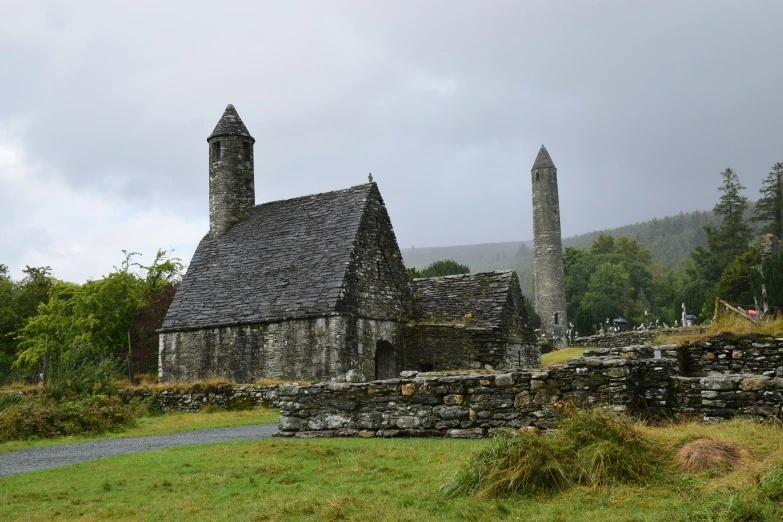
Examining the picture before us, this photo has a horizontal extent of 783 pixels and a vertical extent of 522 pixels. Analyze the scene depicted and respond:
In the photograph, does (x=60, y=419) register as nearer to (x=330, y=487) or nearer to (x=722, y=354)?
(x=330, y=487)

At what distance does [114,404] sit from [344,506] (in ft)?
43.0

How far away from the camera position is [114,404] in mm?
18531

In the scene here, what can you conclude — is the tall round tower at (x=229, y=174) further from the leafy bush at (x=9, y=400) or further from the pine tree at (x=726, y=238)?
the pine tree at (x=726, y=238)

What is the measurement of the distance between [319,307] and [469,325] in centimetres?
545

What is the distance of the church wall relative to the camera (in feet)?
74.9

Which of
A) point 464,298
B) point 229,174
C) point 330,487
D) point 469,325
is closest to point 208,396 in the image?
point 469,325

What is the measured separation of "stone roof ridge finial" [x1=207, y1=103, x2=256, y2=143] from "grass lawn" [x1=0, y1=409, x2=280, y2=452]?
14.6m

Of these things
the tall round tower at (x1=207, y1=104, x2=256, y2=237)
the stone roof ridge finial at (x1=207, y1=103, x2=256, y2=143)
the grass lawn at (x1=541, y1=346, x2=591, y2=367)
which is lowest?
the grass lawn at (x1=541, y1=346, x2=591, y2=367)

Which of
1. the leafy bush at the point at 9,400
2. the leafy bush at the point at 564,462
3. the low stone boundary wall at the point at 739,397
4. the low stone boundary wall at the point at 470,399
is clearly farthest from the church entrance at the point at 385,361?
the leafy bush at the point at 564,462

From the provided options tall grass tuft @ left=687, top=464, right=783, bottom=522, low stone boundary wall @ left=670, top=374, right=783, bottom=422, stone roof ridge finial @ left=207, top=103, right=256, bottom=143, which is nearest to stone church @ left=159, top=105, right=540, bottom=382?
stone roof ridge finial @ left=207, top=103, right=256, bottom=143

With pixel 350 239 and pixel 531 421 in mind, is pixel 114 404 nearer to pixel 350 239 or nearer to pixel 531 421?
pixel 350 239

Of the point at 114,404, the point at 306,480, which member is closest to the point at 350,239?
the point at 114,404

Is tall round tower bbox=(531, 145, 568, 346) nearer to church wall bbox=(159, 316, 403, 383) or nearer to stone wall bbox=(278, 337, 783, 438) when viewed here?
church wall bbox=(159, 316, 403, 383)

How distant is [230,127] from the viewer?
31.4m
